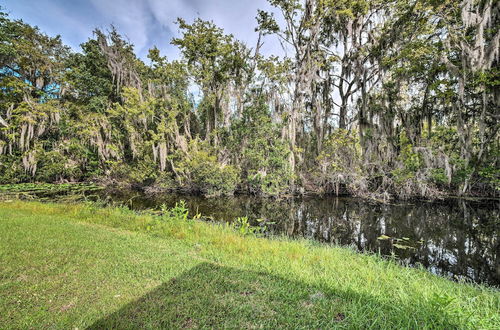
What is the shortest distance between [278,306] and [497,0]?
13.2 meters

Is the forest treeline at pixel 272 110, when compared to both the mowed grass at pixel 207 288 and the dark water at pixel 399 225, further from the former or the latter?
the mowed grass at pixel 207 288

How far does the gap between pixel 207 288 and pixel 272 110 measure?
43.4 ft

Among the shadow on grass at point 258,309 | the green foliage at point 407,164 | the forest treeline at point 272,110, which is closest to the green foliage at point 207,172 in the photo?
the forest treeline at point 272,110

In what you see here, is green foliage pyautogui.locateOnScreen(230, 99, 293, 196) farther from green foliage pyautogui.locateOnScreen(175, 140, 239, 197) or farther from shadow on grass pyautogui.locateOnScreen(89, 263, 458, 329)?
shadow on grass pyautogui.locateOnScreen(89, 263, 458, 329)

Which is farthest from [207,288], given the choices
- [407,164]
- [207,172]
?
[407,164]

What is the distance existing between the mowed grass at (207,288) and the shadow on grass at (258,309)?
0.01 metres

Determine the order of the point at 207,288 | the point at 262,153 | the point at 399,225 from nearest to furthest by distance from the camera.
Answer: the point at 207,288 < the point at 399,225 < the point at 262,153

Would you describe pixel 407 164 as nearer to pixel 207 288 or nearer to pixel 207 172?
pixel 207 172

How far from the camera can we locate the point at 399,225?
8.14m

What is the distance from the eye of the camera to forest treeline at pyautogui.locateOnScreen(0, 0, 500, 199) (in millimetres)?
10633

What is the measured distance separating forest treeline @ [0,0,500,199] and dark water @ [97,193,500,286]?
4.80 ft

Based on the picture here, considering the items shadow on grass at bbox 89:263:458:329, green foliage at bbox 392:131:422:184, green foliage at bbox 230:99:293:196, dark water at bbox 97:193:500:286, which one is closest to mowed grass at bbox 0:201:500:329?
shadow on grass at bbox 89:263:458:329

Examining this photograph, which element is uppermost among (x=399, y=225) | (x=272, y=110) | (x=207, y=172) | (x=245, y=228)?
(x=272, y=110)

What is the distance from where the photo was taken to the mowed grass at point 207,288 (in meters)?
2.25
